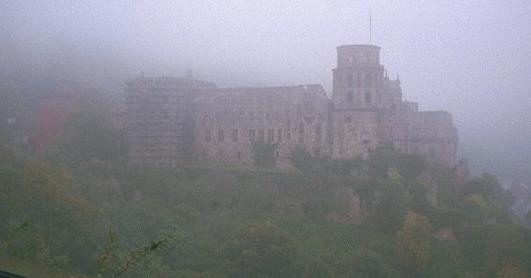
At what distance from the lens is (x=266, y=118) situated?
37469 mm

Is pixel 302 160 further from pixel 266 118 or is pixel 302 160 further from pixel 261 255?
pixel 261 255

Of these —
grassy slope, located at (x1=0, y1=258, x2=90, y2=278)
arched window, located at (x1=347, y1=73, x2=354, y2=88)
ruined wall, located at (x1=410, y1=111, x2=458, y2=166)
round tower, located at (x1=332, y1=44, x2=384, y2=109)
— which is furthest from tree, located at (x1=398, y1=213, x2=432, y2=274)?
grassy slope, located at (x1=0, y1=258, x2=90, y2=278)

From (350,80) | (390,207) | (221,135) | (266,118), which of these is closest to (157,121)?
(221,135)

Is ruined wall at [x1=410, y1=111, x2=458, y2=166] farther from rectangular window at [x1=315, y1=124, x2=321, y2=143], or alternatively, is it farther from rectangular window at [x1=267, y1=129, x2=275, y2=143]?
rectangular window at [x1=267, y1=129, x2=275, y2=143]

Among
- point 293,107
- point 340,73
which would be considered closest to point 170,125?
point 293,107

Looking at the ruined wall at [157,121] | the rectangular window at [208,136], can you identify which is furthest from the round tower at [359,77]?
the ruined wall at [157,121]

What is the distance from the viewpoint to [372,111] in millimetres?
36344

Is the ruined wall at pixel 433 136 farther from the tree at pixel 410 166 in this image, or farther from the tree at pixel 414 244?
→ the tree at pixel 414 244

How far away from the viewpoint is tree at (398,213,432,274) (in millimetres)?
25875

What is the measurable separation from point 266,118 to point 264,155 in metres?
2.40

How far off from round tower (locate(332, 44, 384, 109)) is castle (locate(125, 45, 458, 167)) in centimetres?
6

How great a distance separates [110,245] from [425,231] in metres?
23.9

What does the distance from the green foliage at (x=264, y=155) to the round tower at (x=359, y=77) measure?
4.67 metres

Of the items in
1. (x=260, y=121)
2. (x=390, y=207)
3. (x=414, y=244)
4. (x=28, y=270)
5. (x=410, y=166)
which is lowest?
(x=414, y=244)
